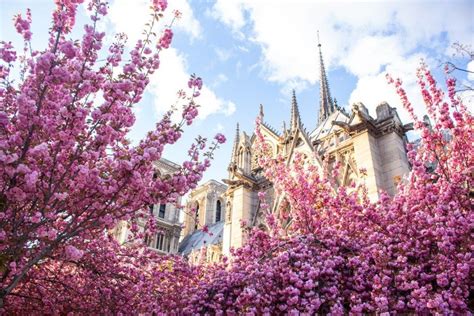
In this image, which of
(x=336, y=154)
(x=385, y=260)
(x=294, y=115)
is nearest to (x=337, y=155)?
(x=336, y=154)

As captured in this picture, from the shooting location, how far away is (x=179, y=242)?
2237 inches

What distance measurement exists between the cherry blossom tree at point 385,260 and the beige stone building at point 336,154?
2737 mm

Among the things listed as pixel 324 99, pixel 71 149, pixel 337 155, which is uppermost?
pixel 324 99

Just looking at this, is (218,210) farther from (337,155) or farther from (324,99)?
(337,155)

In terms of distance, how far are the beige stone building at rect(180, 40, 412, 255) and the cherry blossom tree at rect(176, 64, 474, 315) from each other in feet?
8.98

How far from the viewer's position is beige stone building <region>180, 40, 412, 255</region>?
13.4 meters

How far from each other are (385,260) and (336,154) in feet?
33.7

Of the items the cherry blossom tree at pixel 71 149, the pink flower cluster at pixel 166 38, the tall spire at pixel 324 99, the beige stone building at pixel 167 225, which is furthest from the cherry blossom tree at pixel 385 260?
the beige stone building at pixel 167 225

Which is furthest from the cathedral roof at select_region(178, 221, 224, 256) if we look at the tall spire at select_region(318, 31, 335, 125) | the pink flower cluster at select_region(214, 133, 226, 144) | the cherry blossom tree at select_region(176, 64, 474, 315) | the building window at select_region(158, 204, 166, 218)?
the pink flower cluster at select_region(214, 133, 226, 144)

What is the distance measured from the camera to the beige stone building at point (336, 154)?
1342 centimetres

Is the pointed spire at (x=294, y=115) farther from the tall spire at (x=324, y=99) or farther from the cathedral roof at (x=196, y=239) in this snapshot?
the cathedral roof at (x=196, y=239)

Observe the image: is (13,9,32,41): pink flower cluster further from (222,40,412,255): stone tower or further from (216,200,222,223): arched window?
(216,200,222,223): arched window

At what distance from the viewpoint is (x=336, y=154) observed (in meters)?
16.0

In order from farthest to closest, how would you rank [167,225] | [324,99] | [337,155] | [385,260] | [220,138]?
[167,225] → [324,99] → [337,155] → [220,138] → [385,260]
